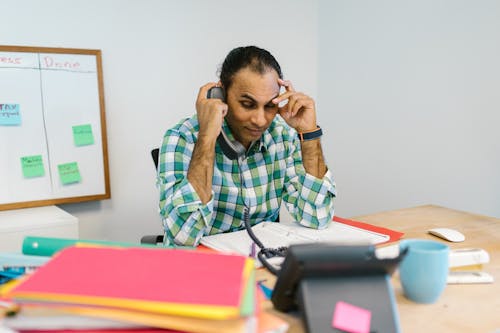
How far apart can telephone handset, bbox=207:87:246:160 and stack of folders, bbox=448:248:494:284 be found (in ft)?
2.36

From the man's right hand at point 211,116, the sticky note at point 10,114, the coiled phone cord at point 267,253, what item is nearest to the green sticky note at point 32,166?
the sticky note at point 10,114

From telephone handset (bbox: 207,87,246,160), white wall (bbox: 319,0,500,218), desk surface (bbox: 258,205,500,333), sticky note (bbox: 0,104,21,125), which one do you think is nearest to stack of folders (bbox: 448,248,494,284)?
desk surface (bbox: 258,205,500,333)

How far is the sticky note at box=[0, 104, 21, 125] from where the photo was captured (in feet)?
6.42

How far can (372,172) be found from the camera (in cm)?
258

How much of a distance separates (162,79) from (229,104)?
1039 mm

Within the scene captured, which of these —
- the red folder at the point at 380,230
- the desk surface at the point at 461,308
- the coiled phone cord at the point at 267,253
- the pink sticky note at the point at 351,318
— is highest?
the pink sticky note at the point at 351,318

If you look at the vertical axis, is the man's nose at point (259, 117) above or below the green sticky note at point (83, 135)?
above

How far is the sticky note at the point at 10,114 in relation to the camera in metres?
1.96

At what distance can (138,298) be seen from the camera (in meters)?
0.53

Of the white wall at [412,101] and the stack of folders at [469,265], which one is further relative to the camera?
the white wall at [412,101]

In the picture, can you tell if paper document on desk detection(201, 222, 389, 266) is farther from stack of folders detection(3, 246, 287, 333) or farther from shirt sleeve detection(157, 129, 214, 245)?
stack of folders detection(3, 246, 287, 333)

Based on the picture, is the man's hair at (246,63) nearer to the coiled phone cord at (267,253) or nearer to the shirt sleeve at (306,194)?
the shirt sleeve at (306,194)

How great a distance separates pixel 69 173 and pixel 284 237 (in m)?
1.34

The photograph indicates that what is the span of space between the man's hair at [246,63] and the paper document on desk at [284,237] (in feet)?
1.57
